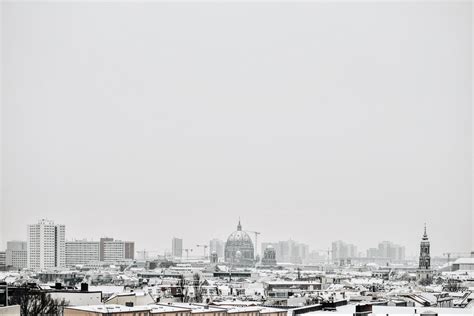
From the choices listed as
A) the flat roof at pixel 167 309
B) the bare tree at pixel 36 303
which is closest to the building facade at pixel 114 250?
the bare tree at pixel 36 303

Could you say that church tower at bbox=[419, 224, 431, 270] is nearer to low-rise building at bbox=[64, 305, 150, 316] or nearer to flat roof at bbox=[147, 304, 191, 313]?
flat roof at bbox=[147, 304, 191, 313]

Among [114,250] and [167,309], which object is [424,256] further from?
[114,250]

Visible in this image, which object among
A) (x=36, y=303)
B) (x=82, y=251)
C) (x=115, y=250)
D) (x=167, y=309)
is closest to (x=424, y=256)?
(x=36, y=303)

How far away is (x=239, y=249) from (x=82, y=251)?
2591cm

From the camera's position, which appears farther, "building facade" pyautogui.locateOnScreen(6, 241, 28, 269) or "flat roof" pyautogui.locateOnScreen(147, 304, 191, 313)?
"building facade" pyautogui.locateOnScreen(6, 241, 28, 269)

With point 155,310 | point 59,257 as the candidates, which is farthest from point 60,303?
point 59,257

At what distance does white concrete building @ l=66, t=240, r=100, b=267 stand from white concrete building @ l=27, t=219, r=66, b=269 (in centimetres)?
1227

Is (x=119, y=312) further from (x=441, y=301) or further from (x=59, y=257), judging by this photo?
(x=59, y=257)

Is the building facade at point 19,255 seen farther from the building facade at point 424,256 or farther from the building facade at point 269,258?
the building facade at point 424,256

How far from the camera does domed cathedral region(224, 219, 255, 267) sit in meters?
119

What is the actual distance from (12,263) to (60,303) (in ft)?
278

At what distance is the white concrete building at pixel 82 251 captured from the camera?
5098 inches

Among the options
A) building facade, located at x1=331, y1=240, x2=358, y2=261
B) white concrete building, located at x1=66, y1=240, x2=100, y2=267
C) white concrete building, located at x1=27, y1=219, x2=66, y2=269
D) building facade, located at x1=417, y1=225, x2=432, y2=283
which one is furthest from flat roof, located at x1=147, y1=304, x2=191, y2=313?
building facade, located at x1=331, y1=240, x2=358, y2=261

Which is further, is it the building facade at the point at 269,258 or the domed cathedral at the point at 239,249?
the domed cathedral at the point at 239,249
